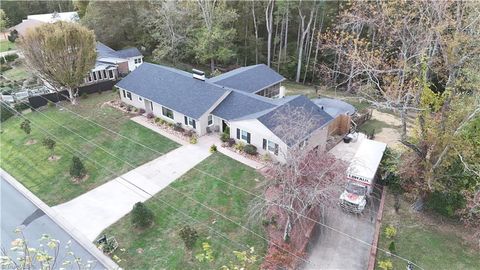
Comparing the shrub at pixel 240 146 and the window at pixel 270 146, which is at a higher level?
the window at pixel 270 146

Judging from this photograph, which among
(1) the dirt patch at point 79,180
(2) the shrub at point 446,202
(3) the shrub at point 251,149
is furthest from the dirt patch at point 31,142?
(2) the shrub at point 446,202

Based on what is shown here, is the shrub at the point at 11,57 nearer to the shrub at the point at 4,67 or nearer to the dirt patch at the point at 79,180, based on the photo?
the shrub at the point at 4,67

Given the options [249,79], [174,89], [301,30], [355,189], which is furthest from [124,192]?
[301,30]

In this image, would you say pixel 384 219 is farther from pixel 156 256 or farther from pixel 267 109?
pixel 156 256

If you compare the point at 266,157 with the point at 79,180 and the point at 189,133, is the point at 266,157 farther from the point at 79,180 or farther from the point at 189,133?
the point at 79,180

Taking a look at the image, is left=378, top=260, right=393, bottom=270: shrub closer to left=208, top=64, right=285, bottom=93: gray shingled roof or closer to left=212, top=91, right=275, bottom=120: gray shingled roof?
left=212, top=91, right=275, bottom=120: gray shingled roof

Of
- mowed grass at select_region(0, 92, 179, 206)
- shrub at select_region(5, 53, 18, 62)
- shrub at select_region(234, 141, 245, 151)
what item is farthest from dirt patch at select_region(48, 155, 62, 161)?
shrub at select_region(5, 53, 18, 62)
